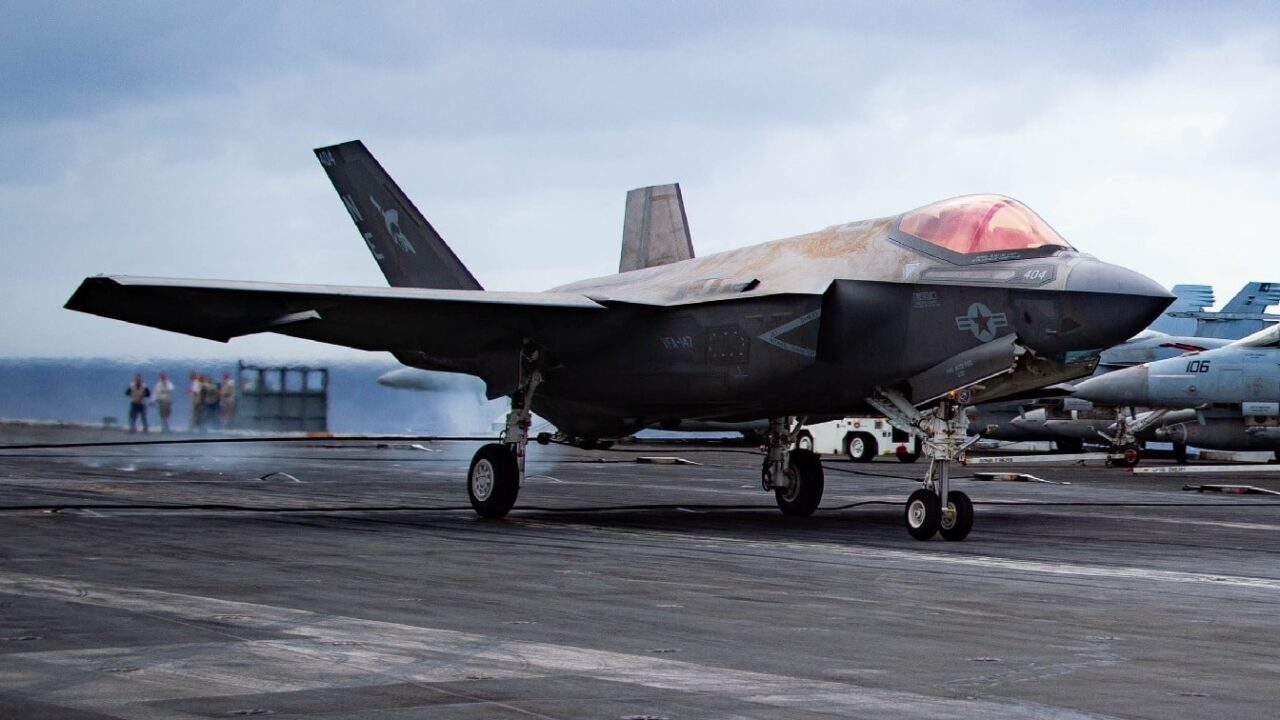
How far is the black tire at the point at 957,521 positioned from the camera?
12917 millimetres

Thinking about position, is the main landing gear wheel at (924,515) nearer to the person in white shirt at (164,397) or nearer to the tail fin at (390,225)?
the tail fin at (390,225)

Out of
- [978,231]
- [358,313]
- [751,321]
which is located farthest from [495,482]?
[978,231]

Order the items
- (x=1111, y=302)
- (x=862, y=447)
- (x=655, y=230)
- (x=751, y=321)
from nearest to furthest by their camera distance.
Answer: (x=1111, y=302) → (x=751, y=321) → (x=655, y=230) → (x=862, y=447)

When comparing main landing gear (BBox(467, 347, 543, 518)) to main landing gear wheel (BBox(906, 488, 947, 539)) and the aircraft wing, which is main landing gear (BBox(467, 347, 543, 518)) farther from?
main landing gear wheel (BBox(906, 488, 947, 539))

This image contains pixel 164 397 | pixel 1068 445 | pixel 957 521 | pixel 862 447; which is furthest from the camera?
pixel 1068 445

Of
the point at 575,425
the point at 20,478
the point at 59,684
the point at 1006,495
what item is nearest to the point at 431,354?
the point at 575,425

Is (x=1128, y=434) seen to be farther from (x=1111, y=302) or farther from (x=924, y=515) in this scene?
(x=1111, y=302)

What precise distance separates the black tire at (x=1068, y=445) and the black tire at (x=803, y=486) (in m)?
27.2

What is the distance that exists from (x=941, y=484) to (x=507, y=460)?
14.9 feet

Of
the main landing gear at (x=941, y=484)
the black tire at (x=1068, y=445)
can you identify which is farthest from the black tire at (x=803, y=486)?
the black tire at (x=1068, y=445)

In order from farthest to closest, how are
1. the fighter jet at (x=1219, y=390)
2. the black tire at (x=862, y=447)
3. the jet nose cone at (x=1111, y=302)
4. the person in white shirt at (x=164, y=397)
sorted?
the black tire at (x=862, y=447) < the fighter jet at (x=1219, y=390) < the person in white shirt at (x=164, y=397) < the jet nose cone at (x=1111, y=302)

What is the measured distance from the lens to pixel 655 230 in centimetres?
1989

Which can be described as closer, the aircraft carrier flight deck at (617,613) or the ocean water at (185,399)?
the aircraft carrier flight deck at (617,613)

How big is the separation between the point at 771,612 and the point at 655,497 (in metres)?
12.1
